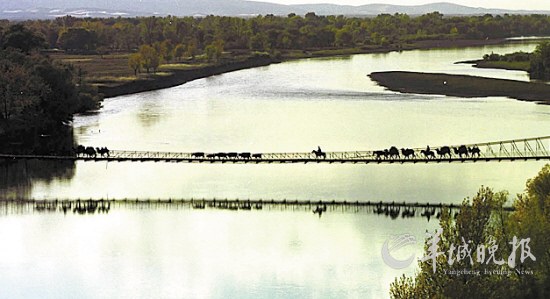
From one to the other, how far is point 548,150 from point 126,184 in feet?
49.6

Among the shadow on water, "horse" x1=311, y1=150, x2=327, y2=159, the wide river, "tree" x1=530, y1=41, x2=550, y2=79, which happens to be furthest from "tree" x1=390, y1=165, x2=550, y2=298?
"tree" x1=530, y1=41, x2=550, y2=79

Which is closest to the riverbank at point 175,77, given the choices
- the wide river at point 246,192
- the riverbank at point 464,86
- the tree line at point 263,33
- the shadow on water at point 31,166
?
the tree line at point 263,33

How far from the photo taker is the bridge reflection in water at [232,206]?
90.4 ft

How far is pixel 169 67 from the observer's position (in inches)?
3034

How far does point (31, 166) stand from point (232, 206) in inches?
399

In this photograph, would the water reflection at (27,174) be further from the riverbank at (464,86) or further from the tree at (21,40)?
the riverbank at (464,86)

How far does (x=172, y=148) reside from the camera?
3825 cm

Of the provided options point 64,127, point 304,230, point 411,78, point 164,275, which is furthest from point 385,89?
point 164,275

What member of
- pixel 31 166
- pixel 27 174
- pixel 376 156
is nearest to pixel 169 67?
pixel 31 166

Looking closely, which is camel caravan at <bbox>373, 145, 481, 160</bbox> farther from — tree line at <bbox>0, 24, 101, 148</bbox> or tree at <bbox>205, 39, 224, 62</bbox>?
tree at <bbox>205, 39, 224, 62</bbox>

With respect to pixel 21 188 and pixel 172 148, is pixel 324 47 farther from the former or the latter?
pixel 21 188

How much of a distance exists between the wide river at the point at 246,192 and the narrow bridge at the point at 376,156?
1.69 ft

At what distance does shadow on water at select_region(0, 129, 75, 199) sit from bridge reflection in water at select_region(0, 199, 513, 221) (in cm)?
173

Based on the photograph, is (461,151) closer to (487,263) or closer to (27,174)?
(27,174)
